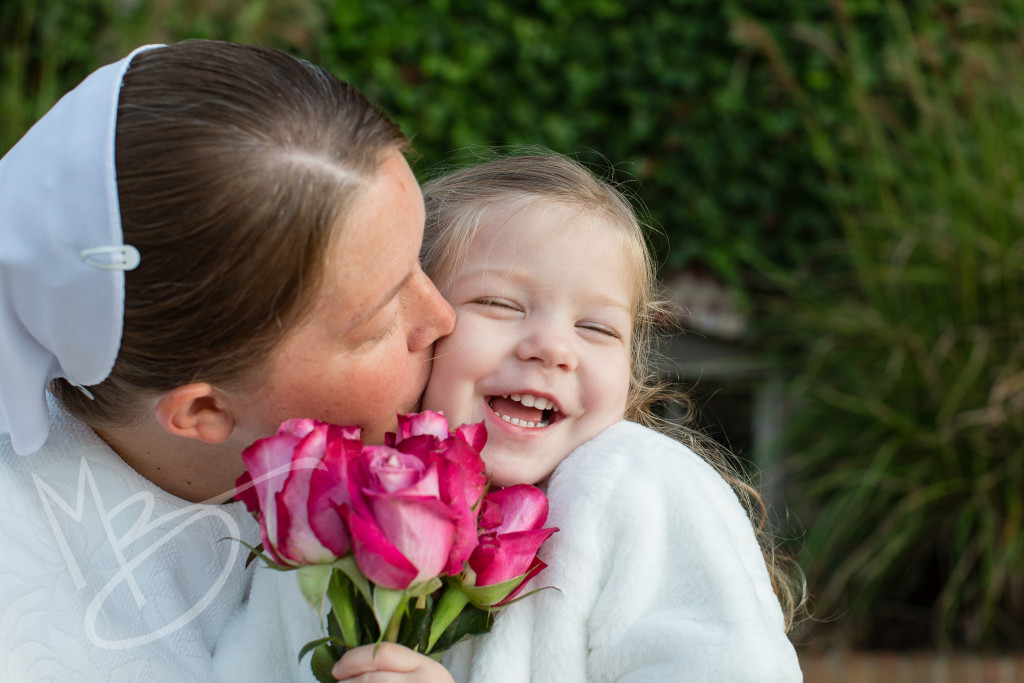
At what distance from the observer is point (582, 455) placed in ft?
6.13

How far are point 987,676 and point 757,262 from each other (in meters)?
2.43

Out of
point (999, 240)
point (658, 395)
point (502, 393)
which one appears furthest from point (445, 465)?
point (999, 240)

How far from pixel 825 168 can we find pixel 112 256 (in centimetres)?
449

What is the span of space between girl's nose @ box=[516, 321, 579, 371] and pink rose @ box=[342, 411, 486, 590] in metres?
0.47

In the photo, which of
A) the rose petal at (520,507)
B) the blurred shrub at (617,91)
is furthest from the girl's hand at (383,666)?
the blurred shrub at (617,91)

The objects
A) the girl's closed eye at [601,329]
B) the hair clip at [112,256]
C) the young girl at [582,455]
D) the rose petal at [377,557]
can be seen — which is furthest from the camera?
the girl's closed eye at [601,329]

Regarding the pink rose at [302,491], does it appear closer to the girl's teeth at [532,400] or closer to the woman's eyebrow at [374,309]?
the woman's eyebrow at [374,309]

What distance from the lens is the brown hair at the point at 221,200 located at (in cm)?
150

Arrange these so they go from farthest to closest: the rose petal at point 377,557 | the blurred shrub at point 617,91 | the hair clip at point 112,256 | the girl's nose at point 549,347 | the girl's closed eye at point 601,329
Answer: the blurred shrub at point 617,91, the girl's closed eye at point 601,329, the girl's nose at point 549,347, the hair clip at point 112,256, the rose petal at point 377,557

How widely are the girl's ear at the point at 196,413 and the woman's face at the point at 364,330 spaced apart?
0.04m

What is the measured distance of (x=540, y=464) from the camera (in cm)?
186

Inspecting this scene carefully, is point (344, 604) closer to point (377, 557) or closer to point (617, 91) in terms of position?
point (377, 557)

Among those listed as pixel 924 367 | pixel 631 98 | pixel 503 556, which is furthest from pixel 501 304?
pixel 631 98

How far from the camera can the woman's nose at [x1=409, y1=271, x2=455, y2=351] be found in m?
1.77
